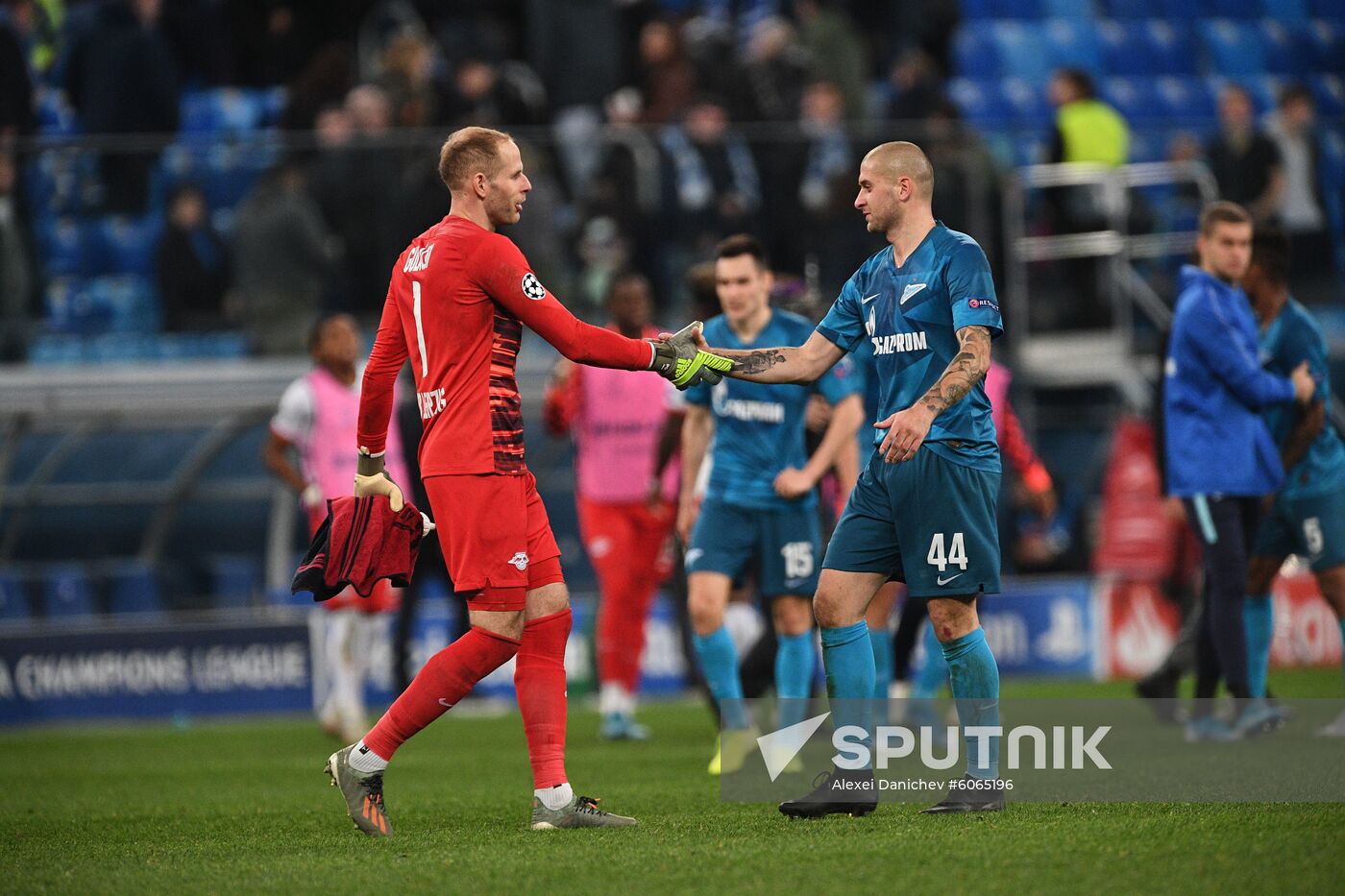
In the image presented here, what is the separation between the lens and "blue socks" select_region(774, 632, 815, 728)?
8.44 meters

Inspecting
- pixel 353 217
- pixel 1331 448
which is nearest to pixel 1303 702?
pixel 1331 448

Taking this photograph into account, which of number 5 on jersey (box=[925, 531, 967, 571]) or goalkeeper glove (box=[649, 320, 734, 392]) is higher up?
goalkeeper glove (box=[649, 320, 734, 392])

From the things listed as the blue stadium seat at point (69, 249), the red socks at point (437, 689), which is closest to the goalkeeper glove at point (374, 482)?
the red socks at point (437, 689)

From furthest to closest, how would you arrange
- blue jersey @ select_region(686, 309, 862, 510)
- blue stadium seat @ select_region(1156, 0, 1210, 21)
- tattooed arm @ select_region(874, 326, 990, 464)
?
blue stadium seat @ select_region(1156, 0, 1210, 21) → blue jersey @ select_region(686, 309, 862, 510) → tattooed arm @ select_region(874, 326, 990, 464)

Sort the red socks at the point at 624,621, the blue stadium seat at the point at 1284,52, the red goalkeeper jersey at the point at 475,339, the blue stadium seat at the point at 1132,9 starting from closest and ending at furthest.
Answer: the red goalkeeper jersey at the point at 475,339
the red socks at the point at 624,621
the blue stadium seat at the point at 1284,52
the blue stadium seat at the point at 1132,9

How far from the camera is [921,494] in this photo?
6484 mm

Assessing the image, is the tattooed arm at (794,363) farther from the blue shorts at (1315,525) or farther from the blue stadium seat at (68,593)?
the blue stadium seat at (68,593)

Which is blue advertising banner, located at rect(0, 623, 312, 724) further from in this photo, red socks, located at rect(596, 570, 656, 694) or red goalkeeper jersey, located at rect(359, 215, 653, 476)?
red goalkeeper jersey, located at rect(359, 215, 653, 476)

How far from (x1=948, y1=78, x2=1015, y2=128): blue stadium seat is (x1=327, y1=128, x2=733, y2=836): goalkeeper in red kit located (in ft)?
46.5

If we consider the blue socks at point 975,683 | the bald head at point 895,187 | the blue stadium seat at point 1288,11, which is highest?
the blue stadium seat at point 1288,11

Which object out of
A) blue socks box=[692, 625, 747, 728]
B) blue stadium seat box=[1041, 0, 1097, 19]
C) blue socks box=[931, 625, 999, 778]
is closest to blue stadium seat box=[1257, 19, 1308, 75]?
blue stadium seat box=[1041, 0, 1097, 19]

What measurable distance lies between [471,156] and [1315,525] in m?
5.02

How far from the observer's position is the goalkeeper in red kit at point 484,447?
639 cm

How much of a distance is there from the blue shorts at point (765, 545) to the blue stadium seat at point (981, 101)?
39.9 ft
